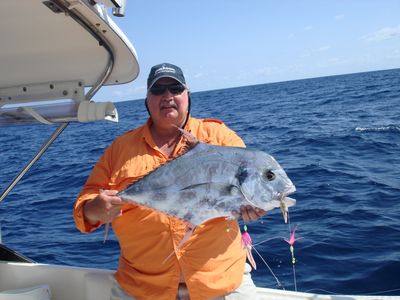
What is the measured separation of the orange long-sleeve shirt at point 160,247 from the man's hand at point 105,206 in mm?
184

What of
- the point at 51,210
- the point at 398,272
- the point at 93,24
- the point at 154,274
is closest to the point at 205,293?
the point at 154,274

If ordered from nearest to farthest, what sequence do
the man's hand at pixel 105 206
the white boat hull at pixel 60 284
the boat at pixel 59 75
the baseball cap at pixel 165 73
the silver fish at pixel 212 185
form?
the silver fish at pixel 212 185, the man's hand at pixel 105 206, the boat at pixel 59 75, the baseball cap at pixel 165 73, the white boat hull at pixel 60 284

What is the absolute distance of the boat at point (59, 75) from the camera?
269cm

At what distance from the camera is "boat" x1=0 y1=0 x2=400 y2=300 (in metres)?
2.69

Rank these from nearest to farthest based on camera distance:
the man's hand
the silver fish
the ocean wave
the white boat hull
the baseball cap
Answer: the silver fish
the man's hand
the baseball cap
the white boat hull
the ocean wave

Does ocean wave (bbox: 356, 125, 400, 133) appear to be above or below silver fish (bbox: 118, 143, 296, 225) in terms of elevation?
below

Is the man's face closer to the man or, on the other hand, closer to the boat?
the man

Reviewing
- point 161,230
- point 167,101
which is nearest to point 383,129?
point 167,101

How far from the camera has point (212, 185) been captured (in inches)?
94.3

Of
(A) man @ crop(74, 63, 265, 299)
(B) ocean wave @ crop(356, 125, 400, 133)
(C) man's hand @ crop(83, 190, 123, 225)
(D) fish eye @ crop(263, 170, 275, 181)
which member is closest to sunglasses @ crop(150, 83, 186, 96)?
(A) man @ crop(74, 63, 265, 299)

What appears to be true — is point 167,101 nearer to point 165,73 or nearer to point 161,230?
point 165,73

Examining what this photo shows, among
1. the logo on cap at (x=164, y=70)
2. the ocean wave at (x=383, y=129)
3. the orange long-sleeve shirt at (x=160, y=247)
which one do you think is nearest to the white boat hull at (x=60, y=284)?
the orange long-sleeve shirt at (x=160, y=247)

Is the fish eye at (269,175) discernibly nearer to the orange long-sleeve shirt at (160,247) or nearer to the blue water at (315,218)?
the orange long-sleeve shirt at (160,247)

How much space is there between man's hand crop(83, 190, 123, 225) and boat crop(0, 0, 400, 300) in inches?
31.4
